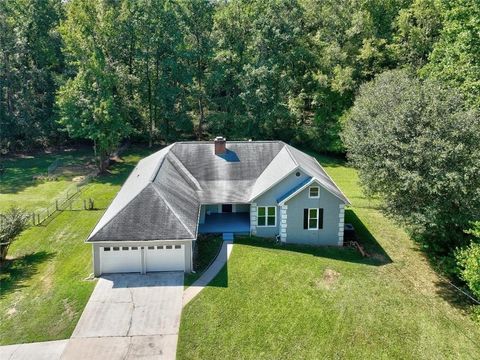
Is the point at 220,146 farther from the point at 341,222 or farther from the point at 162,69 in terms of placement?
the point at 162,69

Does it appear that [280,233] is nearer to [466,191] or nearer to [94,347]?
[466,191]

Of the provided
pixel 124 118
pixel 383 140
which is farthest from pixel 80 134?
pixel 383 140

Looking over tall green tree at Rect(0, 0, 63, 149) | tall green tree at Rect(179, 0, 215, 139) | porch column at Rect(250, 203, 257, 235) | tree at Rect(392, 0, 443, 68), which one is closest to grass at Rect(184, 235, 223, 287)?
porch column at Rect(250, 203, 257, 235)

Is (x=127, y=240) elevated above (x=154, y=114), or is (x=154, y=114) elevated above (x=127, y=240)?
(x=154, y=114)

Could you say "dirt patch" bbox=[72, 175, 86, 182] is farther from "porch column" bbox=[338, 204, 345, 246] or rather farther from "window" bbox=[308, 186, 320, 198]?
"porch column" bbox=[338, 204, 345, 246]

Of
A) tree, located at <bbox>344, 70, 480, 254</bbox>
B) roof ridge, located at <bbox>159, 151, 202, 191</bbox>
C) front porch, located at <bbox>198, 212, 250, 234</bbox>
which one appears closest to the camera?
tree, located at <bbox>344, 70, 480, 254</bbox>

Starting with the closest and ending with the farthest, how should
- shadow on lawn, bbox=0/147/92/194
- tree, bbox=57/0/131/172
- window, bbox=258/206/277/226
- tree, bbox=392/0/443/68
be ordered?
window, bbox=258/206/277/226 → shadow on lawn, bbox=0/147/92/194 → tree, bbox=57/0/131/172 → tree, bbox=392/0/443/68

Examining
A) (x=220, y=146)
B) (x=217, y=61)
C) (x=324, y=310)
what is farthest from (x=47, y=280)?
(x=217, y=61)
